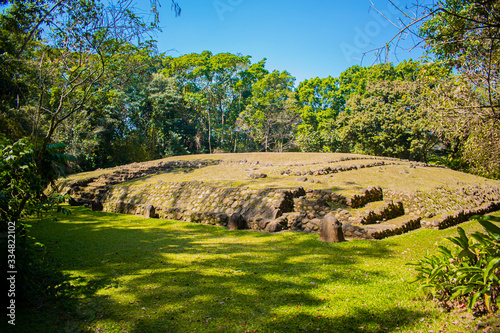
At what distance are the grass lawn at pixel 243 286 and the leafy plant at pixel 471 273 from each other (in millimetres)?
218

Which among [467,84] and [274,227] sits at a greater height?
[467,84]

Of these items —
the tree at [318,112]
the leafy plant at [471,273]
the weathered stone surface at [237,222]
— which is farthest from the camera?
the tree at [318,112]

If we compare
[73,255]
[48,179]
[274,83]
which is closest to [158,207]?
[73,255]

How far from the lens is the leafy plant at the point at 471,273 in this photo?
2842 millimetres

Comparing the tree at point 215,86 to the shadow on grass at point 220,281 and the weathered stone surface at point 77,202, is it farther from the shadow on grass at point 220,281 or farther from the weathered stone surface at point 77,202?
the shadow on grass at point 220,281

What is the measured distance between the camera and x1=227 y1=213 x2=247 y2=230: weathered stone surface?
8.84 meters

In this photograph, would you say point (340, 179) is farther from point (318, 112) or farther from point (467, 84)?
point (318, 112)

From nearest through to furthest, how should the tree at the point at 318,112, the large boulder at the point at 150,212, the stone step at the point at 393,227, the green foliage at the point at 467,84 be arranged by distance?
1. the green foliage at the point at 467,84
2. the stone step at the point at 393,227
3. the large boulder at the point at 150,212
4. the tree at the point at 318,112

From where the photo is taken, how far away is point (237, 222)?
8852 mm

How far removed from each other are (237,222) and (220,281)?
4341mm

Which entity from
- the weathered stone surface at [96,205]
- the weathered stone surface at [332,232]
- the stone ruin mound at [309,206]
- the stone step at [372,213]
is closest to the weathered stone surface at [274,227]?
the stone ruin mound at [309,206]

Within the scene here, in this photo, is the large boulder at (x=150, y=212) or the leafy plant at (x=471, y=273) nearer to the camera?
the leafy plant at (x=471, y=273)

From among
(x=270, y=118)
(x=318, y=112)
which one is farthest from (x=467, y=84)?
(x=318, y=112)

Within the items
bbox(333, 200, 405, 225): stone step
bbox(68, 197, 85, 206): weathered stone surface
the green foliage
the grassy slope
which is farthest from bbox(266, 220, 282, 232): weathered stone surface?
bbox(68, 197, 85, 206): weathered stone surface
